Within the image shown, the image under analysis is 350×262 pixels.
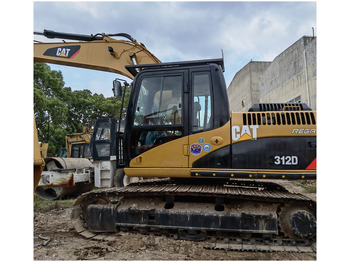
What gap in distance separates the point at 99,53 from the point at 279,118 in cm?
429

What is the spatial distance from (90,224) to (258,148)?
2952 mm

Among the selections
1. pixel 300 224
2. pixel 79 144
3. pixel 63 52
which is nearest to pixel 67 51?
pixel 63 52

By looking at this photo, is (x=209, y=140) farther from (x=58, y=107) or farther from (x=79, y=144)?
(x=58, y=107)

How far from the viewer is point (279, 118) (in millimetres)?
3840

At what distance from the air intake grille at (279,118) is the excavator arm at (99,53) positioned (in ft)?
9.93

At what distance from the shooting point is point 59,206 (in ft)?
22.1

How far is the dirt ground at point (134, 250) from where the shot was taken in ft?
11.2

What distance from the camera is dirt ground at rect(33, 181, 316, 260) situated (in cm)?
340

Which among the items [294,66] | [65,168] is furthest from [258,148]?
[294,66]

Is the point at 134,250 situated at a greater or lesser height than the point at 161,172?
lesser

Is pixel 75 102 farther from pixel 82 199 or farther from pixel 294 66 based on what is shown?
pixel 82 199

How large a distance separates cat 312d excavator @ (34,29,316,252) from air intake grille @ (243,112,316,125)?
1cm

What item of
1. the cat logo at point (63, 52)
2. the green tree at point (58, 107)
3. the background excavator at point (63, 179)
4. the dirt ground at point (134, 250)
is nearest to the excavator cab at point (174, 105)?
the dirt ground at point (134, 250)

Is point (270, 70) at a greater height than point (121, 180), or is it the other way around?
point (270, 70)
